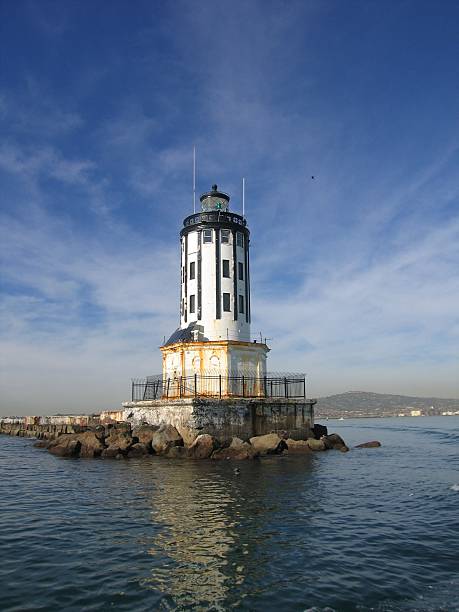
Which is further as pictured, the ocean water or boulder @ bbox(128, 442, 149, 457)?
boulder @ bbox(128, 442, 149, 457)

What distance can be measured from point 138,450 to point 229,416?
19.1 feet

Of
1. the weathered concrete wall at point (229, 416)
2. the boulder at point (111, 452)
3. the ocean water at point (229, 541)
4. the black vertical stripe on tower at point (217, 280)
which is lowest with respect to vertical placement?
the ocean water at point (229, 541)

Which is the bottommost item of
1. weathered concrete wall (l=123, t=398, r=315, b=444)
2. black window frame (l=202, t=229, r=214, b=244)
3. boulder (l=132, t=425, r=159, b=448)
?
boulder (l=132, t=425, r=159, b=448)

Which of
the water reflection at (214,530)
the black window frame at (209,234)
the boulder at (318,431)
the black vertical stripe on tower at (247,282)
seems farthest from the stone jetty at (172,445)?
the black window frame at (209,234)

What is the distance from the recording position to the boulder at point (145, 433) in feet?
106

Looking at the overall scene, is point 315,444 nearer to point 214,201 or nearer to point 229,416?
point 229,416

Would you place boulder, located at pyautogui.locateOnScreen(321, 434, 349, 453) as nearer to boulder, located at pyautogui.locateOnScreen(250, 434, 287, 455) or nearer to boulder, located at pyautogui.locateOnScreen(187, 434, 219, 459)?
boulder, located at pyautogui.locateOnScreen(250, 434, 287, 455)

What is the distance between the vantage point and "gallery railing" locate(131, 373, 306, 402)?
1382 inches

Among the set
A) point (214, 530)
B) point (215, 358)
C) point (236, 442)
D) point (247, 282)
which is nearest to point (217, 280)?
point (247, 282)

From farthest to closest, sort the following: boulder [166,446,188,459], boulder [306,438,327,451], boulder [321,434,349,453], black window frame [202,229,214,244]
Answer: black window frame [202,229,214,244]
boulder [321,434,349,453]
boulder [306,438,327,451]
boulder [166,446,188,459]

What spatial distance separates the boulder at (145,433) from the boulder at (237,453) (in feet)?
15.4

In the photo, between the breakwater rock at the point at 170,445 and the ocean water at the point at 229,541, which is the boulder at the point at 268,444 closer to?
the breakwater rock at the point at 170,445

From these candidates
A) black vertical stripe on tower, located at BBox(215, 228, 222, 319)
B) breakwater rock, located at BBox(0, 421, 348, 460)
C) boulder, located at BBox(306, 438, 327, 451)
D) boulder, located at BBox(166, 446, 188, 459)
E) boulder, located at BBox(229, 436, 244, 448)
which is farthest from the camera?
black vertical stripe on tower, located at BBox(215, 228, 222, 319)

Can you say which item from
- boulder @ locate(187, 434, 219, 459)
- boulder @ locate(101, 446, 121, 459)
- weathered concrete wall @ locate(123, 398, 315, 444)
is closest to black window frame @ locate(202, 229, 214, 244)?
weathered concrete wall @ locate(123, 398, 315, 444)
